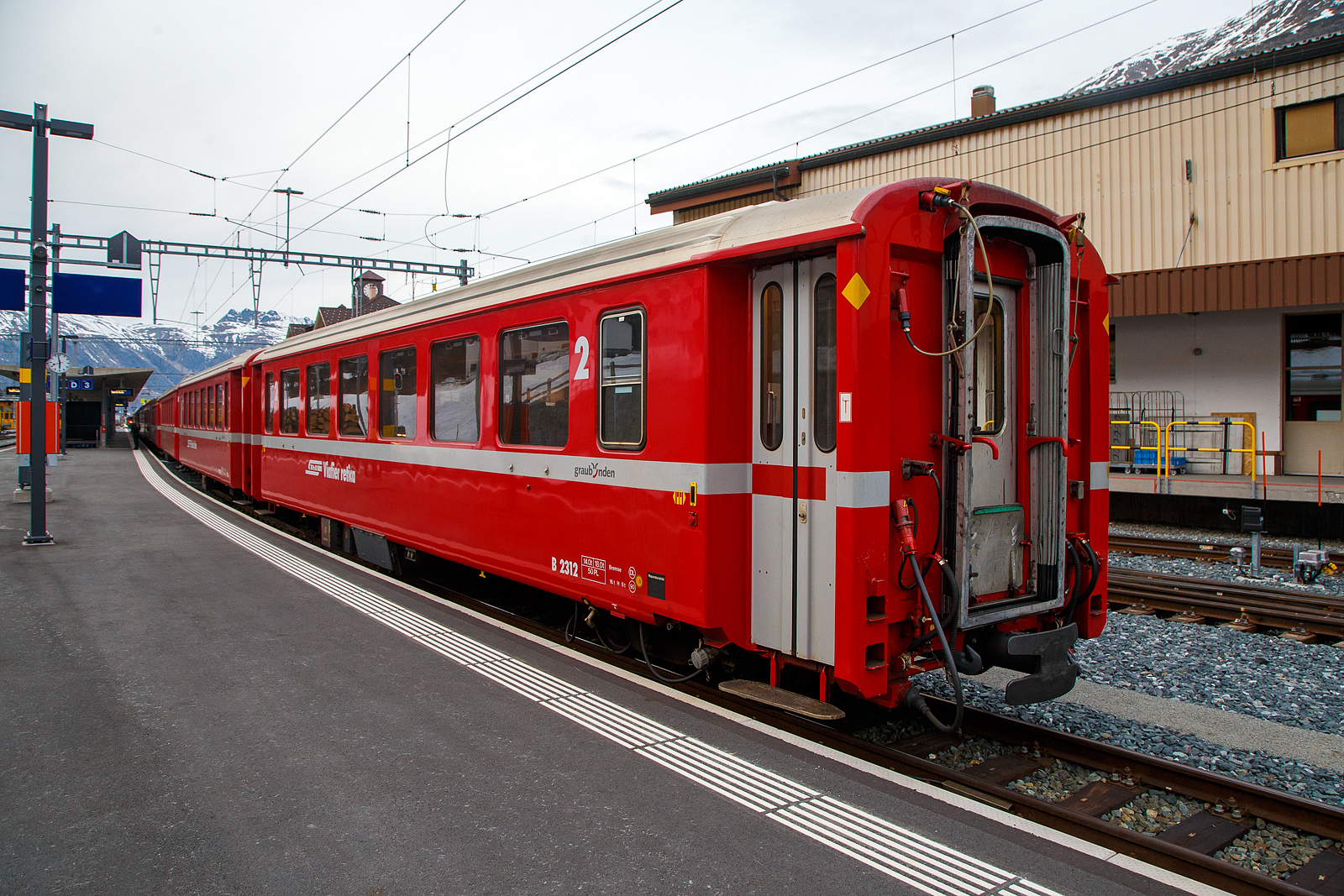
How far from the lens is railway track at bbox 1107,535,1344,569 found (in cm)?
1056

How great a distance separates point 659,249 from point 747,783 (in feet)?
10.1

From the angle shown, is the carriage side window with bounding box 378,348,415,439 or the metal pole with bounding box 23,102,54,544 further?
the metal pole with bounding box 23,102,54,544

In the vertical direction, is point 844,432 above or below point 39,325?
below

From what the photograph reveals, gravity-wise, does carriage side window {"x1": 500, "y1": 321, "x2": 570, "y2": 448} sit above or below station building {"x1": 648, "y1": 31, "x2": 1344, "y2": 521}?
below

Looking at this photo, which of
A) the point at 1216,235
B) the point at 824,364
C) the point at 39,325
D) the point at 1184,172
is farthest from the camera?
the point at 1184,172

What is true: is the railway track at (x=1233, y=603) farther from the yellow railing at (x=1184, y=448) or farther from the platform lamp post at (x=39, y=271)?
the platform lamp post at (x=39, y=271)

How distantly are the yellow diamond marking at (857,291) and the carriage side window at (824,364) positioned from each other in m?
0.30

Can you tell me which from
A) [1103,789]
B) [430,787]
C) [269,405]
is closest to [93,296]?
[269,405]

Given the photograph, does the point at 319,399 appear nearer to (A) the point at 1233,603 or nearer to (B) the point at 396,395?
(B) the point at 396,395

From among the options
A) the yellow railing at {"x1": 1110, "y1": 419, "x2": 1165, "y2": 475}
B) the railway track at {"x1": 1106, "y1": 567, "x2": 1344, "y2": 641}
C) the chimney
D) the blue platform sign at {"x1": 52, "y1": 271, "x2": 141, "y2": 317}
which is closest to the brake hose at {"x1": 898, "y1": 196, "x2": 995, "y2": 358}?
the railway track at {"x1": 1106, "y1": 567, "x2": 1344, "y2": 641}

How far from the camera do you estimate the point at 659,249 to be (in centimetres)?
523

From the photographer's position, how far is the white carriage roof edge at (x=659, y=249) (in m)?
4.48

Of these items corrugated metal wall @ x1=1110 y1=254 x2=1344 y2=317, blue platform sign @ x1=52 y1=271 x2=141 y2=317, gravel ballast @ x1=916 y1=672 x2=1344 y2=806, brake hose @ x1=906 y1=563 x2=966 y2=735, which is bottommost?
gravel ballast @ x1=916 y1=672 x2=1344 y2=806

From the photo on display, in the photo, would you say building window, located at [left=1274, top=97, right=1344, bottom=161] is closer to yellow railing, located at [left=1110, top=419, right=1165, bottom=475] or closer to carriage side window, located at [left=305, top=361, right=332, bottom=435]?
yellow railing, located at [left=1110, top=419, right=1165, bottom=475]
